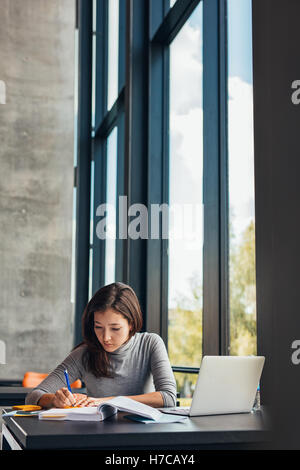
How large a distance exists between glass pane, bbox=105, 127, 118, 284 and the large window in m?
0.09

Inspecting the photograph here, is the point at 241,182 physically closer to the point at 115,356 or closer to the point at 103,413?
the point at 115,356

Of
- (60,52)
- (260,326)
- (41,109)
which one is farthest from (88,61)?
(260,326)

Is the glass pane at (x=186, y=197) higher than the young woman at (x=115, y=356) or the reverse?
higher

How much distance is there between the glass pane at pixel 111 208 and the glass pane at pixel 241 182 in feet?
9.62

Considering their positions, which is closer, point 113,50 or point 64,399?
point 64,399

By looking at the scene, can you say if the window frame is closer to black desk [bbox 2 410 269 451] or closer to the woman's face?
the woman's face

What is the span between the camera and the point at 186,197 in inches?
166

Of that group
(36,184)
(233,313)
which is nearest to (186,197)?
(233,313)

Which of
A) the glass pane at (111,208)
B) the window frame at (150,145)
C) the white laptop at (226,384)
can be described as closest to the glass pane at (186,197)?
the window frame at (150,145)

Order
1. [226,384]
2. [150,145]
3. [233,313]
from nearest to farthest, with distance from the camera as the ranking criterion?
[226,384] < [233,313] < [150,145]

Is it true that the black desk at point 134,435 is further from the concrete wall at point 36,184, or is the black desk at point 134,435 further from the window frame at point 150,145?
the concrete wall at point 36,184

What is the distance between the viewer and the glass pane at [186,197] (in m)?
3.97

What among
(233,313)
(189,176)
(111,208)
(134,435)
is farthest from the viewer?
(111,208)

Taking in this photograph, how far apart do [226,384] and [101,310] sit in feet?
2.71
